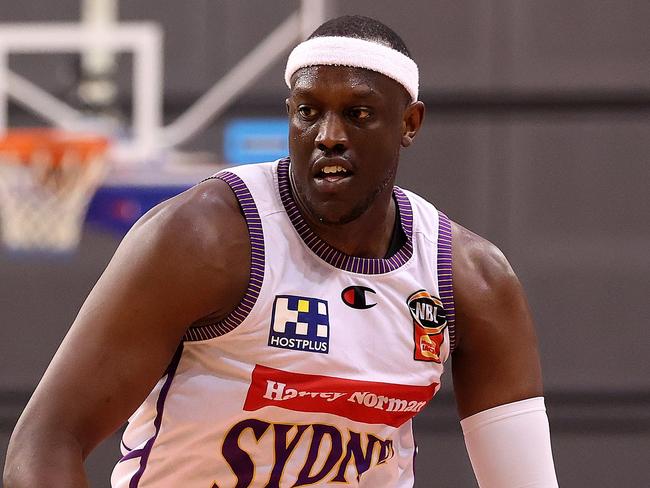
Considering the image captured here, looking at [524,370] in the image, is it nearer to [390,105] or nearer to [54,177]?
A: [390,105]

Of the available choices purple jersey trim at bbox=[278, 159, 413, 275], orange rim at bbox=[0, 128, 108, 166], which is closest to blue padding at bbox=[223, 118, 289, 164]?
orange rim at bbox=[0, 128, 108, 166]

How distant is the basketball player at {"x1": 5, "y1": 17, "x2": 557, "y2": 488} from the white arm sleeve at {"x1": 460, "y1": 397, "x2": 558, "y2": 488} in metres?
0.22

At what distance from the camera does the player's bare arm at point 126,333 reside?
6.19ft

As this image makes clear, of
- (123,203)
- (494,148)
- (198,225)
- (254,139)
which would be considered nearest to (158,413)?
(198,225)

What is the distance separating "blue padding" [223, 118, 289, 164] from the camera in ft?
18.3

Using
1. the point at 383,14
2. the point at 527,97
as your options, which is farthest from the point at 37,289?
the point at 527,97

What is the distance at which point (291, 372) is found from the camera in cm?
211

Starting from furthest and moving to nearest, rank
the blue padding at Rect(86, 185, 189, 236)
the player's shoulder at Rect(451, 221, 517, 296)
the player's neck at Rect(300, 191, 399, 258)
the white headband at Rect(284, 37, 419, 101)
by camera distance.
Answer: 1. the blue padding at Rect(86, 185, 189, 236)
2. the player's shoulder at Rect(451, 221, 517, 296)
3. the player's neck at Rect(300, 191, 399, 258)
4. the white headband at Rect(284, 37, 419, 101)

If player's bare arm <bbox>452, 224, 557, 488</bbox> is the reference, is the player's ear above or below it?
above

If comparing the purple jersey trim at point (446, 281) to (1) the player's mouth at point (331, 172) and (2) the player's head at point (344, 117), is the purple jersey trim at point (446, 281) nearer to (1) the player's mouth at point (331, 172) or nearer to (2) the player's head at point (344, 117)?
(2) the player's head at point (344, 117)

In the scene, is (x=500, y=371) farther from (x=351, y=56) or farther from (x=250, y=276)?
(x=351, y=56)

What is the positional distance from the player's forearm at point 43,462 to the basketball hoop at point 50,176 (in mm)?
3156

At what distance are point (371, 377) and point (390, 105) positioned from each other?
53cm

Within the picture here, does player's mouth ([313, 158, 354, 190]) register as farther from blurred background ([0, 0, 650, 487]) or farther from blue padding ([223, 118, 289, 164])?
blurred background ([0, 0, 650, 487])
